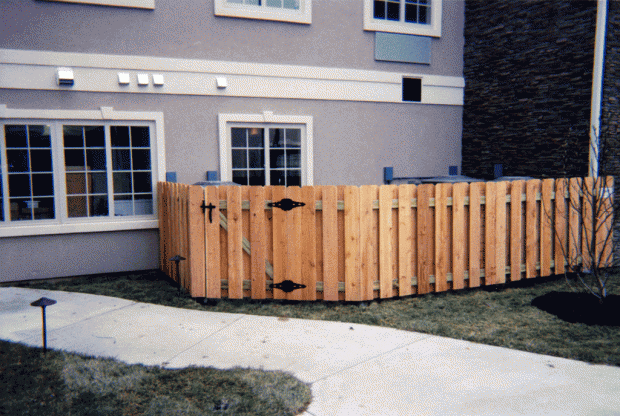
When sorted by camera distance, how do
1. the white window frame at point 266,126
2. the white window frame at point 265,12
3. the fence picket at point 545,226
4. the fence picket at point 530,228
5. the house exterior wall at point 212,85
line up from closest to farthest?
the fence picket at point 530,228 < the fence picket at point 545,226 < the house exterior wall at point 212,85 < the white window frame at point 265,12 < the white window frame at point 266,126

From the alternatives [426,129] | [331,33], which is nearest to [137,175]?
[331,33]

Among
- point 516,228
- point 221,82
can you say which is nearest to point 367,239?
point 516,228

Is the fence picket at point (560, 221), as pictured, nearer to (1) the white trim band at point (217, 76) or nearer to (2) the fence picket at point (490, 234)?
(2) the fence picket at point (490, 234)

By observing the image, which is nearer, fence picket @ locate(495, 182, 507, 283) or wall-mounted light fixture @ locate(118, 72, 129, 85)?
fence picket @ locate(495, 182, 507, 283)

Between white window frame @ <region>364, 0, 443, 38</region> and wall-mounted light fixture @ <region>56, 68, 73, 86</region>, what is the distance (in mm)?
5107

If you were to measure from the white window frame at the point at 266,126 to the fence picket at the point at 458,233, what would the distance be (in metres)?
3.14

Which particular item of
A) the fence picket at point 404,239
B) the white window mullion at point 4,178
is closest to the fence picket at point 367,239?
the fence picket at point 404,239

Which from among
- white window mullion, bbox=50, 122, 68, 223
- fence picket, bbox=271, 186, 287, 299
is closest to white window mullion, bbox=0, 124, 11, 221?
white window mullion, bbox=50, 122, 68, 223

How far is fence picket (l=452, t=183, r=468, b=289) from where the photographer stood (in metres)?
6.28

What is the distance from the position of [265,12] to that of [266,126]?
6.33 ft

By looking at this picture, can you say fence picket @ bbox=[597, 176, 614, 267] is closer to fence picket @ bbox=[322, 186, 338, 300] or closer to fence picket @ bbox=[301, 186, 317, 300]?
fence picket @ bbox=[322, 186, 338, 300]

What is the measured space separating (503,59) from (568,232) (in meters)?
3.75

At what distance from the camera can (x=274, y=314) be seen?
5512 mm

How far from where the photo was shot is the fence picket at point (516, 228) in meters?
6.63
